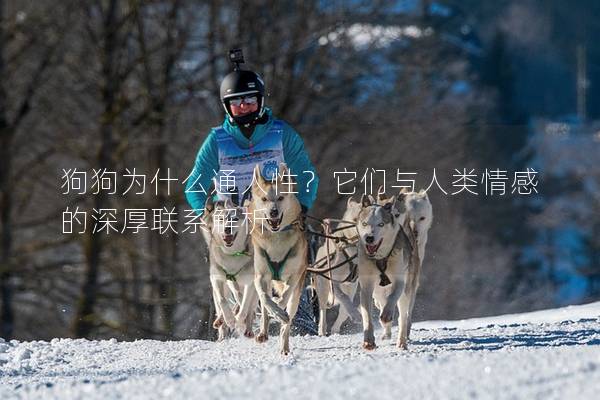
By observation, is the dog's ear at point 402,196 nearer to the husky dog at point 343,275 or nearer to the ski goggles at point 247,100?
the husky dog at point 343,275

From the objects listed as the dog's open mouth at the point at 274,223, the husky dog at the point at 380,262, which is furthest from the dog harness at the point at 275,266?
the husky dog at the point at 380,262

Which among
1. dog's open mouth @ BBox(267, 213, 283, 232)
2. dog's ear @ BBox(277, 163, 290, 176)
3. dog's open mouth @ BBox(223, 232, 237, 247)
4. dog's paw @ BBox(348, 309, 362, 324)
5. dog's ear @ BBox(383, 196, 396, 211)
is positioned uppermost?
dog's ear @ BBox(277, 163, 290, 176)

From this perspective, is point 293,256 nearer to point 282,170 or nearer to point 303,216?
point 303,216

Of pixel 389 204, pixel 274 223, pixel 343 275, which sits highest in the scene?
pixel 389 204

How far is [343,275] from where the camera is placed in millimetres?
10453

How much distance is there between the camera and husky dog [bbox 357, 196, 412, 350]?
30.0ft

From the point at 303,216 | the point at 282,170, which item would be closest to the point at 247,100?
the point at 282,170

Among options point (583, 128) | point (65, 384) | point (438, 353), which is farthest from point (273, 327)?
point (583, 128)

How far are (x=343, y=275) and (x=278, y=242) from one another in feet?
4.03

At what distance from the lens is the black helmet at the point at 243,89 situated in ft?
33.9

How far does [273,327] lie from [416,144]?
10581mm

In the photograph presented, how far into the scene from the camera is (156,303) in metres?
23.3

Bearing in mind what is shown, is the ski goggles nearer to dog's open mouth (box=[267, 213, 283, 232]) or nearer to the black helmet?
the black helmet

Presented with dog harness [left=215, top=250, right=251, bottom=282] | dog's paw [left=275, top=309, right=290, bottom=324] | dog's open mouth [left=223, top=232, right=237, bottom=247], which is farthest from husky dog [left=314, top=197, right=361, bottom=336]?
dog's paw [left=275, top=309, right=290, bottom=324]
